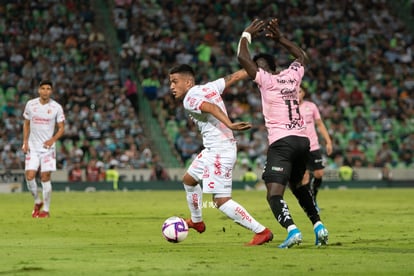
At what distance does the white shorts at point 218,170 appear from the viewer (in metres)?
13.4

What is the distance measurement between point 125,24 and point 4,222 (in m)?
25.9

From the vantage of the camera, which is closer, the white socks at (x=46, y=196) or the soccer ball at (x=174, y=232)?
the soccer ball at (x=174, y=232)

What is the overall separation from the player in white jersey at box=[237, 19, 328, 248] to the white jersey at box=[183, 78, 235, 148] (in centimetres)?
80

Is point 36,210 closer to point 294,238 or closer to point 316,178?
point 316,178

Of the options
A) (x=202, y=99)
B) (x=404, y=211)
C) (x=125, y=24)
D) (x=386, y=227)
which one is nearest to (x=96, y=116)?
(x=125, y=24)

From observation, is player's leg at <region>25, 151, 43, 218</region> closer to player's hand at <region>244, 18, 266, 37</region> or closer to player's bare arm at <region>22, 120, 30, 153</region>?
player's bare arm at <region>22, 120, 30, 153</region>

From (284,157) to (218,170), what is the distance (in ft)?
3.62

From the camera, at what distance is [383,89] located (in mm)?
44125

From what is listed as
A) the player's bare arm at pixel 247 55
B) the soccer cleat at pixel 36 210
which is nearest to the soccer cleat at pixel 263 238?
the player's bare arm at pixel 247 55

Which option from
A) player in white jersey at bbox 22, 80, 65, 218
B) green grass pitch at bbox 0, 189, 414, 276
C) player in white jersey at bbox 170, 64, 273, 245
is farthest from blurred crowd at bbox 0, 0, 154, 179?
player in white jersey at bbox 170, 64, 273, 245

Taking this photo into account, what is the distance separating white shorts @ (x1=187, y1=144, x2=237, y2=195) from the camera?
13414 millimetres

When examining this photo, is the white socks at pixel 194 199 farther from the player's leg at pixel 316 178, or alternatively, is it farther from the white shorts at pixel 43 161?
the player's leg at pixel 316 178

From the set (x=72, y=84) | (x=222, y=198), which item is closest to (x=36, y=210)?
(x=222, y=198)

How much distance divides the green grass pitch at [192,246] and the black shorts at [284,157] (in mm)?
934
